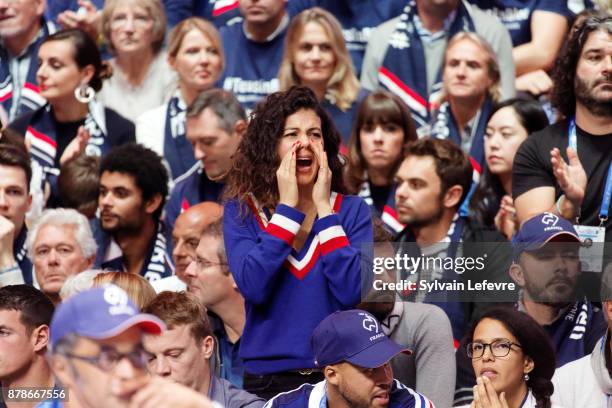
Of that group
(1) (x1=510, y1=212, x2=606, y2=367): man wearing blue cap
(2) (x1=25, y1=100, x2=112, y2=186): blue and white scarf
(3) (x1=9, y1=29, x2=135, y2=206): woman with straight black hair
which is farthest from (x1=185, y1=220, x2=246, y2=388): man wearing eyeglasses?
(3) (x1=9, y1=29, x2=135, y2=206): woman with straight black hair

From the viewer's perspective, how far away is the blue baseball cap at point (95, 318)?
327cm

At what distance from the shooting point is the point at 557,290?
224 inches

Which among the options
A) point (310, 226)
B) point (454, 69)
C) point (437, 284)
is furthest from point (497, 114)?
point (310, 226)

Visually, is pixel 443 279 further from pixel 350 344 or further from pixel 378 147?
pixel 378 147

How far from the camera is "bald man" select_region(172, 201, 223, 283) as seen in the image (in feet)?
22.1

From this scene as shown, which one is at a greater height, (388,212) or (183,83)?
(183,83)

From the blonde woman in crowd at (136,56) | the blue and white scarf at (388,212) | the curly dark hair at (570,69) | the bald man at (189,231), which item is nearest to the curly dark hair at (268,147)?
the bald man at (189,231)

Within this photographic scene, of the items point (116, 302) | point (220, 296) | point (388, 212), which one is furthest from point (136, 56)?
point (116, 302)

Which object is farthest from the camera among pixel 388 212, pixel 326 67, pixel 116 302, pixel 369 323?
pixel 326 67

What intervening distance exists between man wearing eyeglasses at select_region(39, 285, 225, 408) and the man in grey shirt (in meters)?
4.67

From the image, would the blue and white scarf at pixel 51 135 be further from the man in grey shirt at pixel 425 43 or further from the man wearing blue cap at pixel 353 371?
the man wearing blue cap at pixel 353 371

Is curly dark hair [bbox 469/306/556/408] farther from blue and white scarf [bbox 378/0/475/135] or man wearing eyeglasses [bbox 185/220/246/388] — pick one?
blue and white scarf [bbox 378/0/475/135]

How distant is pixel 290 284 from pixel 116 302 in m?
1.76

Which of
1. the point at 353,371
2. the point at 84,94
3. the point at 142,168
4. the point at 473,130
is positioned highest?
the point at 84,94
